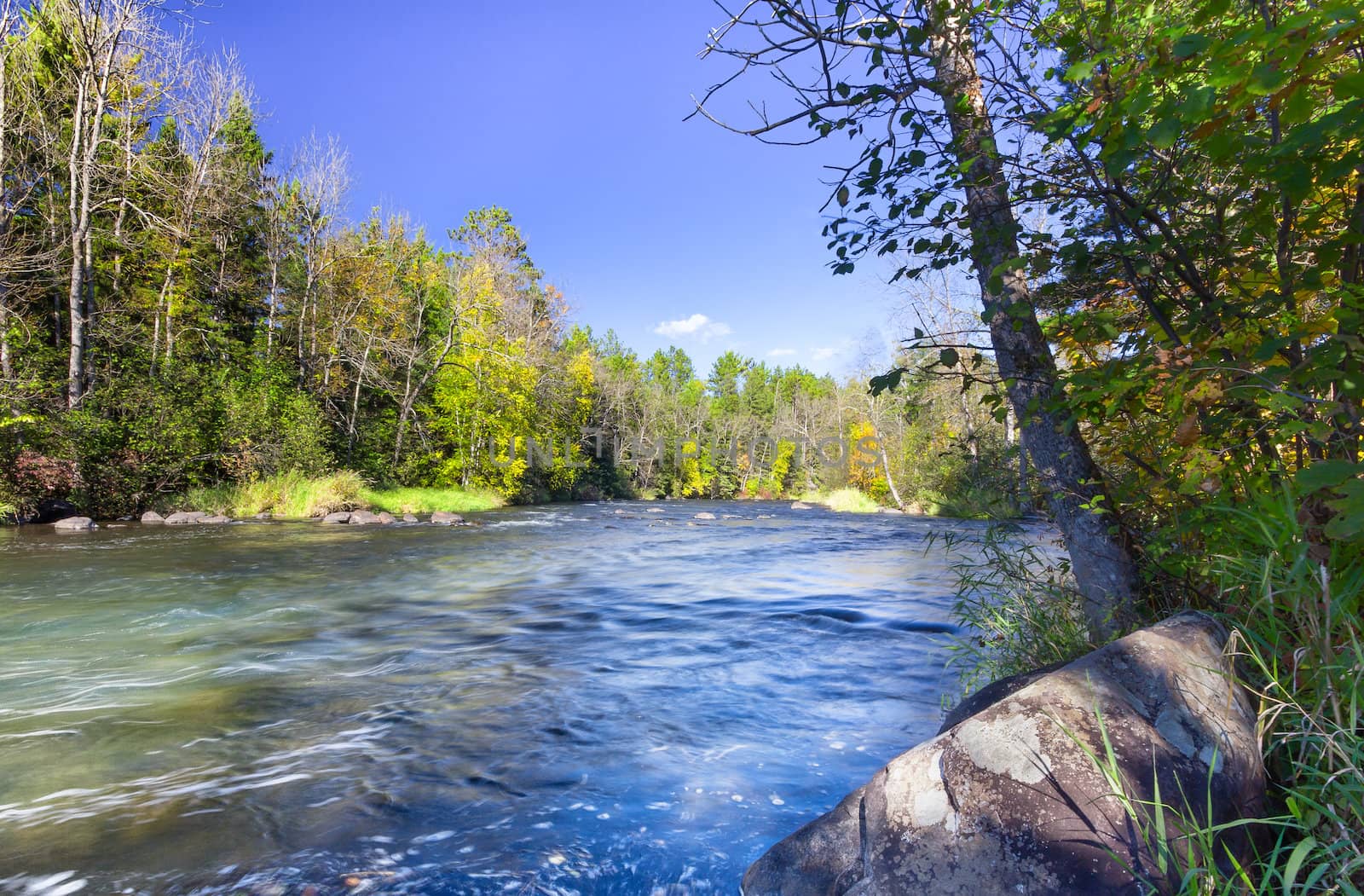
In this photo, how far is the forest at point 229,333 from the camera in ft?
54.1

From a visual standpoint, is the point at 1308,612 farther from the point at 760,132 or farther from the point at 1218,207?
the point at 760,132

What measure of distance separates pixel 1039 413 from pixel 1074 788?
2.02 meters

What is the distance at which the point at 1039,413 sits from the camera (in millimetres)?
3449

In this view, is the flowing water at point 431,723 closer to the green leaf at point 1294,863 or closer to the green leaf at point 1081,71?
the green leaf at point 1294,863

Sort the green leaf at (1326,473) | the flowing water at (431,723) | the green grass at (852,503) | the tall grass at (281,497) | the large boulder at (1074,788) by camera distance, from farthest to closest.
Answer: the green grass at (852,503) → the tall grass at (281,497) → the flowing water at (431,723) → the large boulder at (1074,788) → the green leaf at (1326,473)

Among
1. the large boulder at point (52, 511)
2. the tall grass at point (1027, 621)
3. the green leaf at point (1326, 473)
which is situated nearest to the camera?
the green leaf at point (1326, 473)

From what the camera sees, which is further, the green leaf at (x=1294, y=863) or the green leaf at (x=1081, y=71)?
the green leaf at (x=1081, y=71)

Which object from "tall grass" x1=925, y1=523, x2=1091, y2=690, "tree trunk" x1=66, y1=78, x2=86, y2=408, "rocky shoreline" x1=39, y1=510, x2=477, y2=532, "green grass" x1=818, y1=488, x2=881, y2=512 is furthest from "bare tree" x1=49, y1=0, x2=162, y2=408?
"green grass" x1=818, y1=488, x2=881, y2=512

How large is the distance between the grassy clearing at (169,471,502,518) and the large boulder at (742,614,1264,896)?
1998cm

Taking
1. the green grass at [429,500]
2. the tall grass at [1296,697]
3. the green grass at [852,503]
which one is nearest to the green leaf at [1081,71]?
the tall grass at [1296,697]

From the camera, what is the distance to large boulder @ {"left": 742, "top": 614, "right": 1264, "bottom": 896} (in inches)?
71.4

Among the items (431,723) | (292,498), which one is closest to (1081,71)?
(431,723)

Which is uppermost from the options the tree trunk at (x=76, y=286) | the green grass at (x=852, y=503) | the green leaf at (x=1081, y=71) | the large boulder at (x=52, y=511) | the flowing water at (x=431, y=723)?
the tree trunk at (x=76, y=286)

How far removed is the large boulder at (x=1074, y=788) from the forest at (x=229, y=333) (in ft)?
6.50
